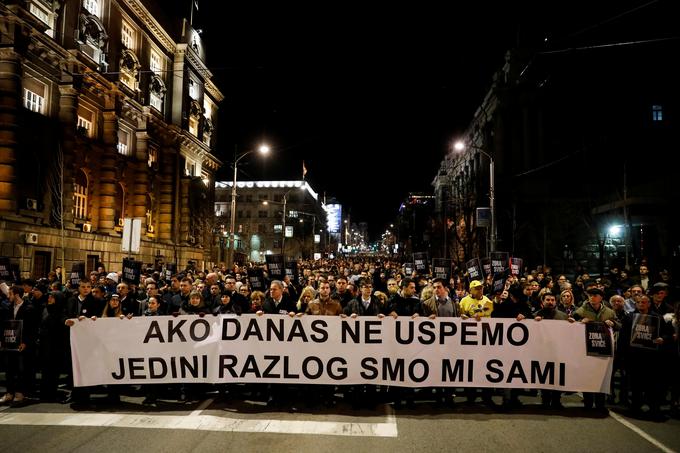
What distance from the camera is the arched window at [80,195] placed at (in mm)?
26491

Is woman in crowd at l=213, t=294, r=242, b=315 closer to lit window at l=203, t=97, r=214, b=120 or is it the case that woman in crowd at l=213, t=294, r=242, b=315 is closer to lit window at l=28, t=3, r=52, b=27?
lit window at l=28, t=3, r=52, b=27

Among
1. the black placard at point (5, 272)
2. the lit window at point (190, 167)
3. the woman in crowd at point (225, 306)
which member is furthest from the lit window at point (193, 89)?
the woman in crowd at point (225, 306)

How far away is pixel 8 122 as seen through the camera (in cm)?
1998

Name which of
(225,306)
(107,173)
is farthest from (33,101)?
(225,306)

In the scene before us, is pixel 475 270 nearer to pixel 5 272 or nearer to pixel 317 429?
pixel 317 429

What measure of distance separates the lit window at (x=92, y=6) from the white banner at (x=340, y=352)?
25201mm

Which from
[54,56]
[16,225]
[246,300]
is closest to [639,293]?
[246,300]

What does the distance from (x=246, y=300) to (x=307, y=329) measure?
2.11 m

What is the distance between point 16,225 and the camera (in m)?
20.1

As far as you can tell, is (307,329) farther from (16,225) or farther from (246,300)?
(16,225)

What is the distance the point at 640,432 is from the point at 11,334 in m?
9.66

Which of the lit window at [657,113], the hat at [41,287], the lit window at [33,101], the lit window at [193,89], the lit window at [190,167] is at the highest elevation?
the lit window at [193,89]

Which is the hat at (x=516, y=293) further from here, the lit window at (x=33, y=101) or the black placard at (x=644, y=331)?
the lit window at (x=33, y=101)

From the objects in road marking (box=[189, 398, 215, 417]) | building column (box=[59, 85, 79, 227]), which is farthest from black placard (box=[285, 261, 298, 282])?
building column (box=[59, 85, 79, 227])
